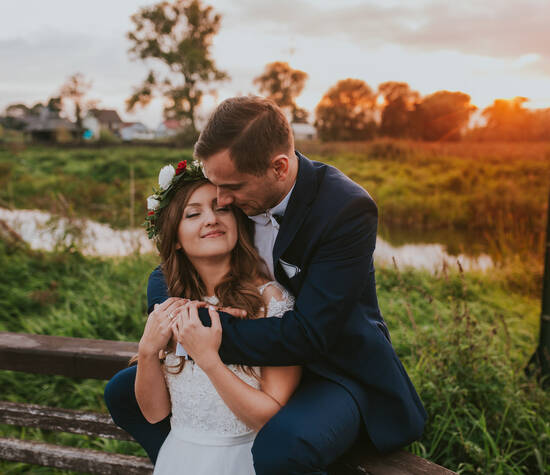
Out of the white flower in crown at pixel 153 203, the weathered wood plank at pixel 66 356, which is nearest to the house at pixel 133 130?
the weathered wood plank at pixel 66 356

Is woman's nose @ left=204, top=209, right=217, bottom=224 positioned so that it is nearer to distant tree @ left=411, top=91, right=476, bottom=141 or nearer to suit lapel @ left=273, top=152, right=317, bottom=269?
suit lapel @ left=273, top=152, right=317, bottom=269

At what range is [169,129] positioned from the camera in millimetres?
37781

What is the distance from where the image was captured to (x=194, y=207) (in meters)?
2.04

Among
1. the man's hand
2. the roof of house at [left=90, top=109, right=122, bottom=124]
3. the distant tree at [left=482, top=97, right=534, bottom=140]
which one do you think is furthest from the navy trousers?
the roof of house at [left=90, top=109, right=122, bottom=124]

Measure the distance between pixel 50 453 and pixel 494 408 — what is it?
7.92 feet

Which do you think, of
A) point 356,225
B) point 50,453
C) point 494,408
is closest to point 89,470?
point 50,453

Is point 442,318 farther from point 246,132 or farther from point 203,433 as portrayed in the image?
point 246,132

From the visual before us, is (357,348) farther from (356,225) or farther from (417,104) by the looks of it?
(417,104)

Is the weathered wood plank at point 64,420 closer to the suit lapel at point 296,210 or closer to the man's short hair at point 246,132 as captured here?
the suit lapel at point 296,210

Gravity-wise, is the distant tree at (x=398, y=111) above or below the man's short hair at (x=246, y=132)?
above

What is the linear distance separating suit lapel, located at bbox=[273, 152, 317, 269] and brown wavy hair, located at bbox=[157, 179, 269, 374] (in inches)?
7.4

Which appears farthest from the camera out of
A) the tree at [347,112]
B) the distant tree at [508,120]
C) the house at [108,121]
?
the house at [108,121]

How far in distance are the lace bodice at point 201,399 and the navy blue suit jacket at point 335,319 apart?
14cm

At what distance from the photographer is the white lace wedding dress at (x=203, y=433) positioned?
5.99 feet
